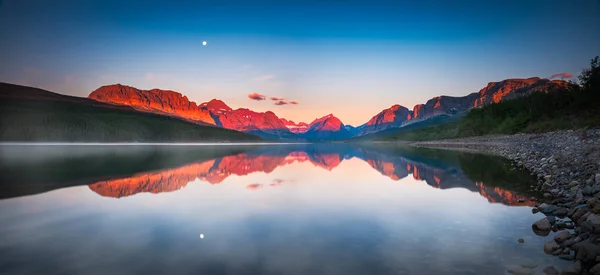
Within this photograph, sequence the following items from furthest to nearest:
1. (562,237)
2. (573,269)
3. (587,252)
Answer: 1. (562,237)
2. (587,252)
3. (573,269)

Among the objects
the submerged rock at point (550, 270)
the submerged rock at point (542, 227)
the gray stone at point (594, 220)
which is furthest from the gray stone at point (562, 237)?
the submerged rock at point (550, 270)

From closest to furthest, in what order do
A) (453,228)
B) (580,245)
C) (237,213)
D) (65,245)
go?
(580,245)
(65,245)
(453,228)
(237,213)

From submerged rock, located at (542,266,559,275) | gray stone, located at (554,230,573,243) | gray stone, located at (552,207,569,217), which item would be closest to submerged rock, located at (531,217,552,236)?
gray stone, located at (554,230,573,243)

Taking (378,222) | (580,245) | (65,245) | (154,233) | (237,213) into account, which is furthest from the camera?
(237,213)

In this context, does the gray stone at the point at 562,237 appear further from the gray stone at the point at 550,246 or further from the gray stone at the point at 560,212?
the gray stone at the point at 560,212

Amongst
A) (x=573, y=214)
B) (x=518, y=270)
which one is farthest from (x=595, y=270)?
(x=573, y=214)

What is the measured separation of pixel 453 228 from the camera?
10.7 meters

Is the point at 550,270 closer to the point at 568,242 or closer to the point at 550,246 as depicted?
the point at 550,246

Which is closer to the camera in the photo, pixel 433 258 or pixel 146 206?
pixel 433 258

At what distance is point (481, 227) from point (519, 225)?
131cm

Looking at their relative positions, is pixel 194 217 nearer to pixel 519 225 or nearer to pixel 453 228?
pixel 453 228

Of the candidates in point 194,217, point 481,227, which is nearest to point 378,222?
point 481,227

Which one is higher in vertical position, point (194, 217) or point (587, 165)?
point (587, 165)

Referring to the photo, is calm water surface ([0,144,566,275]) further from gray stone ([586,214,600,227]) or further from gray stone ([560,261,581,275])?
gray stone ([586,214,600,227])
